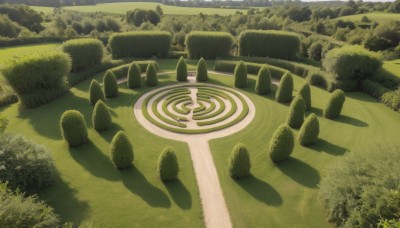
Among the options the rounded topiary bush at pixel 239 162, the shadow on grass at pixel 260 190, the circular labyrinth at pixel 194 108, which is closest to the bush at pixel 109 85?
the circular labyrinth at pixel 194 108

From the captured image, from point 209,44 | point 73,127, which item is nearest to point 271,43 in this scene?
point 209,44

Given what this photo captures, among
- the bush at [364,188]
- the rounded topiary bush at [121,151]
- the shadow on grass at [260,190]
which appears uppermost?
the bush at [364,188]

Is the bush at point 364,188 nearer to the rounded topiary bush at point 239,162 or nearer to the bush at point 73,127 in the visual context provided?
the rounded topiary bush at point 239,162

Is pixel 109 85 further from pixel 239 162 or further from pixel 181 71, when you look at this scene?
pixel 239 162

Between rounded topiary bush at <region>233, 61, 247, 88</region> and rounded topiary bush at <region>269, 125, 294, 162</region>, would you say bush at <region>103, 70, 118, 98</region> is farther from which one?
rounded topiary bush at <region>269, 125, 294, 162</region>

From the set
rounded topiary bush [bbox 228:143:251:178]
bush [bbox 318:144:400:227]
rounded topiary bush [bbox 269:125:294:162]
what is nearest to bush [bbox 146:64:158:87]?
rounded topiary bush [bbox 228:143:251:178]
